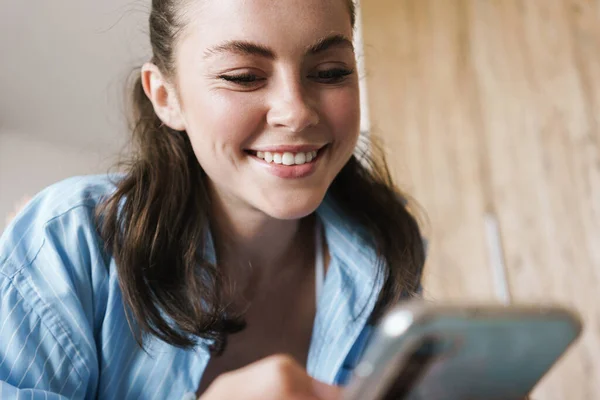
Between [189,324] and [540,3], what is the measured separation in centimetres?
141

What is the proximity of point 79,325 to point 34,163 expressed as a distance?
4.29 feet

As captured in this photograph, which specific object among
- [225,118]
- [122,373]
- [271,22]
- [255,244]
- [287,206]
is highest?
[271,22]

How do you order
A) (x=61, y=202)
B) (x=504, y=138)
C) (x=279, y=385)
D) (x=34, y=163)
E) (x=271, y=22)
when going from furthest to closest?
(x=34, y=163)
(x=504, y=138)
(x=61, y=202)
(x=271, y=22)
(x=279, y=385)

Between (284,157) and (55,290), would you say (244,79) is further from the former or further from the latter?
(55,290)

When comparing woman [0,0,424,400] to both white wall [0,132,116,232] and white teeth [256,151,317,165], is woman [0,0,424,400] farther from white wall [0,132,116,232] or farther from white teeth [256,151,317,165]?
white wall [0,132,116,232]

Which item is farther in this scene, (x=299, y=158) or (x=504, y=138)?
(x=504, y=138)

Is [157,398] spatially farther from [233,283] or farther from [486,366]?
[486,366]

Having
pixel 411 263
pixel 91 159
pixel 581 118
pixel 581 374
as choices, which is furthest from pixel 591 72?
pixel 91 159

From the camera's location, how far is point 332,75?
769 millimetres

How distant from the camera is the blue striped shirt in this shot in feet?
2.26

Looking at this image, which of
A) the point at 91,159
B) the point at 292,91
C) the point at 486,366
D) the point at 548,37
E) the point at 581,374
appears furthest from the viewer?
the point at 91,159

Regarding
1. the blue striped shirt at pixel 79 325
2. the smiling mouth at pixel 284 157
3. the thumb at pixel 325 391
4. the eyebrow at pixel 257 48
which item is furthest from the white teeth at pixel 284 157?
the thumb at pixel 325 391

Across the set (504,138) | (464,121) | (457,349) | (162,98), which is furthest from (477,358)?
(464,121)

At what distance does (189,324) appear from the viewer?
79 centimetres
